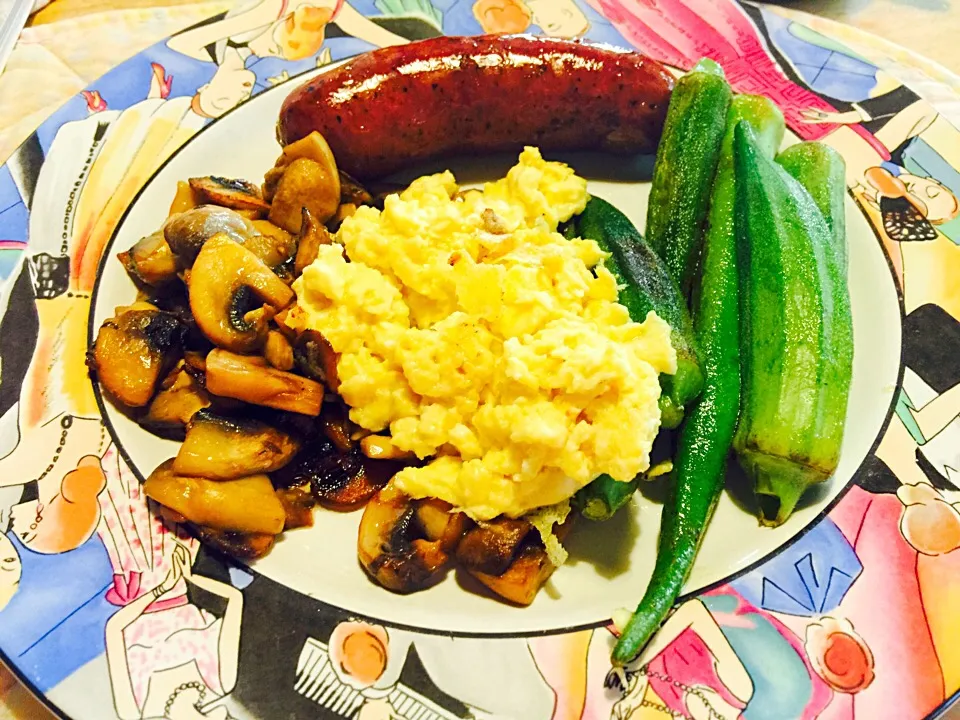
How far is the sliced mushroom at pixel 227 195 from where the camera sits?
2479 mm

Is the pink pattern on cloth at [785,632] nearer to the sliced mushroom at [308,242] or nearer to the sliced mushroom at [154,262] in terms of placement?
the sliced mushroom at [308,242]

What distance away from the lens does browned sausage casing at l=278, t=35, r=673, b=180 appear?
268cm

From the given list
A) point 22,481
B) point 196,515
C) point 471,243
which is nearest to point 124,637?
point 196,515

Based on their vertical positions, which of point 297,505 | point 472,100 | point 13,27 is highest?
point 472,100

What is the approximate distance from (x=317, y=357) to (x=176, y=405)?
455 millimetres

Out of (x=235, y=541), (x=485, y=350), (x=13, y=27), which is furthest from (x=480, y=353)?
(x=13, y=27)

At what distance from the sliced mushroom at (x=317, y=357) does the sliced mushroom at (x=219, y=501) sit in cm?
34

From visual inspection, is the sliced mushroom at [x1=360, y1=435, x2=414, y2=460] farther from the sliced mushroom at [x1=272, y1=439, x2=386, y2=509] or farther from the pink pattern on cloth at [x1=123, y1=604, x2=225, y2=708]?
the pink pattern on cloth at [x1=123, y1=604, x2=225, y2=708]

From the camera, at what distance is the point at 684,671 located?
71.1 inches

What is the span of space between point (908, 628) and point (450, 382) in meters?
1.32

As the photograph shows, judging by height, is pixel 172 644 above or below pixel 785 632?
below

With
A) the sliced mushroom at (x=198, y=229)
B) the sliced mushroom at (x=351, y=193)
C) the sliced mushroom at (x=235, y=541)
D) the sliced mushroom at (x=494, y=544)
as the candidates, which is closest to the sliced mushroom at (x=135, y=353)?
the sliced mushroom at (x=198, y=229)

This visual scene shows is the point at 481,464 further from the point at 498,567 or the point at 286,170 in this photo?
the point at 286,170

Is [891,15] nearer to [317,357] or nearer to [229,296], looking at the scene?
[317,357]
